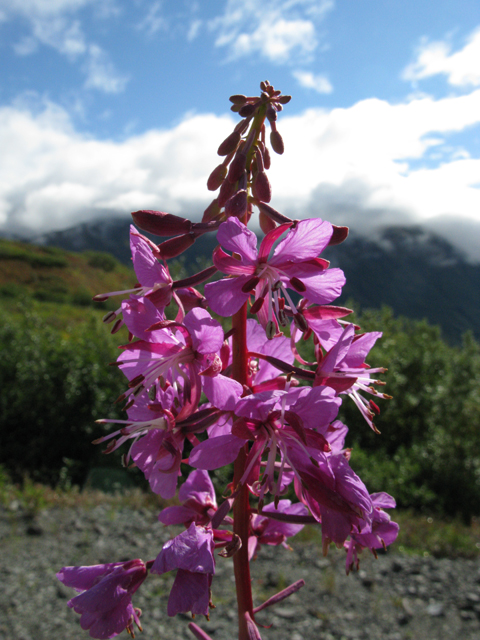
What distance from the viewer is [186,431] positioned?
132 cm

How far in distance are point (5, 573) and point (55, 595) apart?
2.22ft

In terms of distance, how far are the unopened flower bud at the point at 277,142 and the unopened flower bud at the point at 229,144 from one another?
0.15 meters

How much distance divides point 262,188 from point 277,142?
256 millimetres

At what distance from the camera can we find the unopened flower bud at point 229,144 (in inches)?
61.9

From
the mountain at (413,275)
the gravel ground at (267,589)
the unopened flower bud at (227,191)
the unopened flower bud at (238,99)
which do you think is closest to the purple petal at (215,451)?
the unopened flower bud at (227,191)

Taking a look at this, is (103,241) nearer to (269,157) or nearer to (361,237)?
(361,237)

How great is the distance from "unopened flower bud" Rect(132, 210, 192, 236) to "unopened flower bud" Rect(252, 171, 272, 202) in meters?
0.25

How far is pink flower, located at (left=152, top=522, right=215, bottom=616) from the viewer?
121cm

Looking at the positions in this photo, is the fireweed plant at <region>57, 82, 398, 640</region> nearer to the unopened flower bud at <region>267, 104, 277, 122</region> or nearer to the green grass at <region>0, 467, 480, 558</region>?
the unopened flower bud at <region>267, 104, 277, 122</region>

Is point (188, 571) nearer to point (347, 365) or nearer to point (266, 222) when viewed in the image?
point (347, 365)

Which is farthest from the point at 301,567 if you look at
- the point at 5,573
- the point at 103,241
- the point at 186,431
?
the point at 103,241

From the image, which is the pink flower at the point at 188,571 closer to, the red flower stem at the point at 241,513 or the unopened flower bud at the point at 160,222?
the red flower stem at the point at 241,513

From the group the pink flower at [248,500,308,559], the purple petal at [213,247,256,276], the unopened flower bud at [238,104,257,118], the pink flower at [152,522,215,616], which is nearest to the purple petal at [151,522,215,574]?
the pink flower at [152,522,215,616]

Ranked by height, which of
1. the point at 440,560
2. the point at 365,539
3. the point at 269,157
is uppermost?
the point at 269,157
